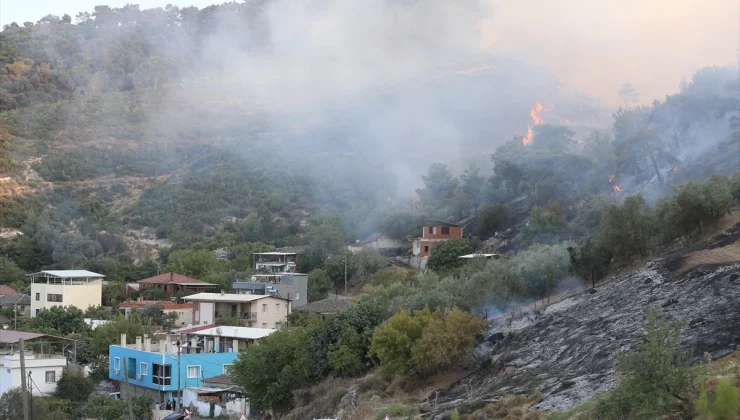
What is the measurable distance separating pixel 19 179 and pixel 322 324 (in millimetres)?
83901

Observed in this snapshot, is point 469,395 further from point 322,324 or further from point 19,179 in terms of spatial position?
point 19,179

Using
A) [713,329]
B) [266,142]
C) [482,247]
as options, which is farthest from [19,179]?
[713,329]

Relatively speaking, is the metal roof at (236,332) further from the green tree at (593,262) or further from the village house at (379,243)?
the village house at (379,243)

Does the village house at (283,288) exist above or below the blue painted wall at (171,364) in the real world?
above

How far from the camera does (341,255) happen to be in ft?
251

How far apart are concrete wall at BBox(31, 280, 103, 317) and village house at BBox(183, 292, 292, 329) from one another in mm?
10777

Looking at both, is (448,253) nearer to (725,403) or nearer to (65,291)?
(65,291)

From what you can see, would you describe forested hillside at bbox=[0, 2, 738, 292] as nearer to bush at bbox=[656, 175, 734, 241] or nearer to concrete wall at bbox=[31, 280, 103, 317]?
concrete wall at bbox=[31, 280, 103, 317]

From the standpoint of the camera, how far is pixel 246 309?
62812 millimetres

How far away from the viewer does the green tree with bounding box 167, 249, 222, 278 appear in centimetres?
8204

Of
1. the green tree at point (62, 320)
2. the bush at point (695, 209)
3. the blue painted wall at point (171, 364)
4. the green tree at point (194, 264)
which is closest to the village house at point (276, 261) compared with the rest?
the green tree at point (194, 264)

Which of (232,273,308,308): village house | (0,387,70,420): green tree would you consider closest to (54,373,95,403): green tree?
(0,387,70,420): green tree

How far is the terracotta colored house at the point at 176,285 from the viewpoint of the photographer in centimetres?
7406

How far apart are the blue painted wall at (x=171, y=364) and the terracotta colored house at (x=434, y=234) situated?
1131 inches
